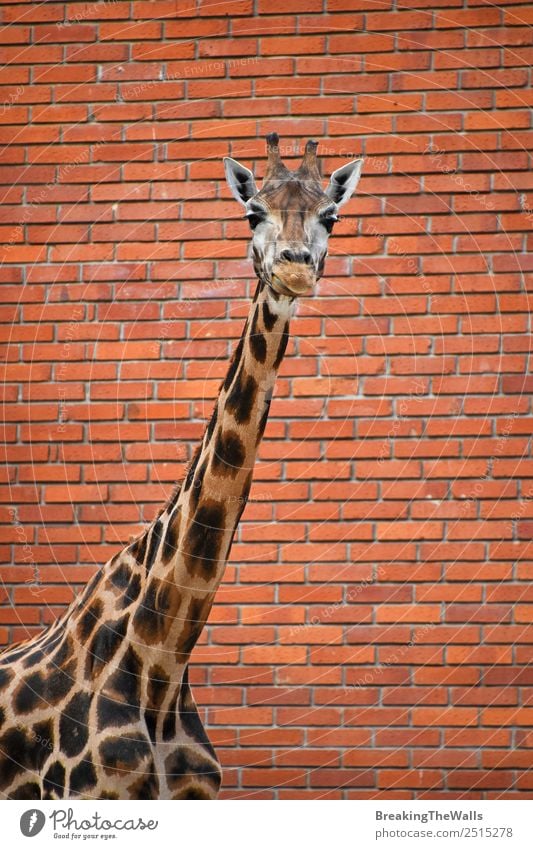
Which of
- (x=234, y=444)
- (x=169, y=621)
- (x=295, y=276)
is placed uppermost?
(x=295, y=276)

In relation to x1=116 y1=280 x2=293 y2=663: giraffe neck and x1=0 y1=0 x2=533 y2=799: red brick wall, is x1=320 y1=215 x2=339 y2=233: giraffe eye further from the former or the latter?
x1=0 y1=0 x2=533 y2=799: red brick wall

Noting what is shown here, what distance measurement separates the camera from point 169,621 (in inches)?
120

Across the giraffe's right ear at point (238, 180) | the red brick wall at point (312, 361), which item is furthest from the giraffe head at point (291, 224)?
the red brick wall at point (312, 361)

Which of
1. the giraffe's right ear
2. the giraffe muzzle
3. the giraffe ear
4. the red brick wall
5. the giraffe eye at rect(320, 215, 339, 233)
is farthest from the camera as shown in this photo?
the red brick wall

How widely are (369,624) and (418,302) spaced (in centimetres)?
125

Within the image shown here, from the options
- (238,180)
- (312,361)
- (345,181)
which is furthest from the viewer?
(312,361)

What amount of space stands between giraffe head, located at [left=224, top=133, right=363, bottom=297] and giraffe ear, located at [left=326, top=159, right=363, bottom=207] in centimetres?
20

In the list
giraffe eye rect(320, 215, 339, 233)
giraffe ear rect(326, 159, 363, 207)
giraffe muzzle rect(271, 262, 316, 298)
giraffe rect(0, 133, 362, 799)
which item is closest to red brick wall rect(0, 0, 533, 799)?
giraffe ear rect(326, 159, 363, 207)

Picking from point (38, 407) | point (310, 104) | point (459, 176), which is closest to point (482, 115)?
point (459, 176)

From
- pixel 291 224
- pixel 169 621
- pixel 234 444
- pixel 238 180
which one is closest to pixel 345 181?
pixel 238 180

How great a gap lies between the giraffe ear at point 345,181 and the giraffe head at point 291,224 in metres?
0.20

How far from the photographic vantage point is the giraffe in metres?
2.93

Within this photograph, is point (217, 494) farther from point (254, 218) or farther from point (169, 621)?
point (254, 218)

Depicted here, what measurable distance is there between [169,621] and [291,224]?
1.14 meters
